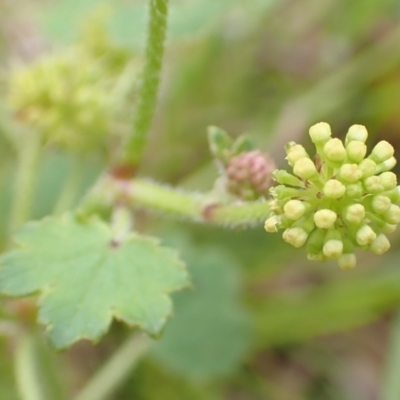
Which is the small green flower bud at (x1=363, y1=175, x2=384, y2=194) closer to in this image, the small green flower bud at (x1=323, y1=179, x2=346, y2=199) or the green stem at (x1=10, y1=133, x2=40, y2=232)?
the small green flower bud at (x1=323, y1=179, x2=346, y2=199)

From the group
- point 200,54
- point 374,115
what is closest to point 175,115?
point 200,54

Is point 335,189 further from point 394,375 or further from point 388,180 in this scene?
point 394,375

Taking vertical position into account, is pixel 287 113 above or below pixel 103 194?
above

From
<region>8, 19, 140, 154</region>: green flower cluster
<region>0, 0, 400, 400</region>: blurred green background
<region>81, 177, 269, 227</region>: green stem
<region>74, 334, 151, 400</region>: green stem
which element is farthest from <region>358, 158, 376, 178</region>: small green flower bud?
<region>74, 334, 151, 400</region>: green stem

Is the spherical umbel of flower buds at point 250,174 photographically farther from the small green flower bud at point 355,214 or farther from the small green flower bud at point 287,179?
the small green flower bud at point 355,214

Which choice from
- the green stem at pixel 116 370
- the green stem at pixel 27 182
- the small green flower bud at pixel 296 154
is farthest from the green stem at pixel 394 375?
the small green flower bud at pixel 296 154

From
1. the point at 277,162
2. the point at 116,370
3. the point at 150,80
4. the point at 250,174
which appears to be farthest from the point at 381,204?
the point at 277,162

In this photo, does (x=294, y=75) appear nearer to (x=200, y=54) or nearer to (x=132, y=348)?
(x=200, y=54)
